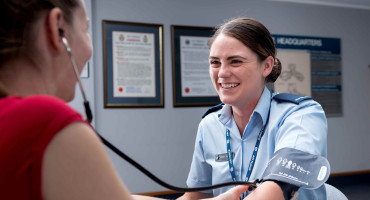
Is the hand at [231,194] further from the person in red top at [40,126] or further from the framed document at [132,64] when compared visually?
the framed document at [132,64]

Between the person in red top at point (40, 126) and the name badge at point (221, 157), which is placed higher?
the person in red top at point (40, 126)

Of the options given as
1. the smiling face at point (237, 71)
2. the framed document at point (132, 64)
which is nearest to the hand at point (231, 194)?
the smiling face at point (237, 71)

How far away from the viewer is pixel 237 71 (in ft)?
4.89

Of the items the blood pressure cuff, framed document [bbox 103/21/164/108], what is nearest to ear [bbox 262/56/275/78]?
the blood pressure cuff

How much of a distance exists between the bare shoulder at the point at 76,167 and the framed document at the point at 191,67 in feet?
10.7

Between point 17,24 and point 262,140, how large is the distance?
3.46ft

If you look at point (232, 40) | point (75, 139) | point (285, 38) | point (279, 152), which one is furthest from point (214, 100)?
point (75, 139)

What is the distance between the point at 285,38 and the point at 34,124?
4232mm

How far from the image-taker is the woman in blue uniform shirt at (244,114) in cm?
134

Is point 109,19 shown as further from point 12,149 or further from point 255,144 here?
point 12,149

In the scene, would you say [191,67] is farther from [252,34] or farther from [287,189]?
[287,189]

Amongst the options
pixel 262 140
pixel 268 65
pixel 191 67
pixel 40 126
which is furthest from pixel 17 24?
pixel 191 67

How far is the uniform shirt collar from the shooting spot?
1.43 meters

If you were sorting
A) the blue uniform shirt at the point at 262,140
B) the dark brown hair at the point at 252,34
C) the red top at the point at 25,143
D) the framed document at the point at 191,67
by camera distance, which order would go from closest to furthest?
the red top at the point at 25,143 → the blue uniform shirt at the point at 262,140 → the dark brown hair at the point at 252,34 → the framed document at the point at 191,67
